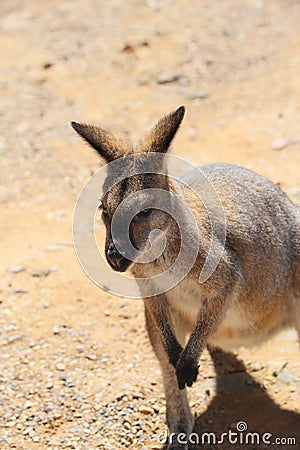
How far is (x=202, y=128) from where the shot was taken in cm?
839

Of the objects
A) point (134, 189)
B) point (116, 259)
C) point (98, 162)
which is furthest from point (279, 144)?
point (116, 259)

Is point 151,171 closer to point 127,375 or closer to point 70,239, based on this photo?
point 127,375

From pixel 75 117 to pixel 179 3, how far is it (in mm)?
2947

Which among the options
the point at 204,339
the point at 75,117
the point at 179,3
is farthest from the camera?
the point at 179,3

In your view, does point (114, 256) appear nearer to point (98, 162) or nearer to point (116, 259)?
point (116, 259)

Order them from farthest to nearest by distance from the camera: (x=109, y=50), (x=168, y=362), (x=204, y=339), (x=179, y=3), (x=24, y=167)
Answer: (x=179, y=3)
(x=109, y=50)
(x=24, y=167)
(x=168, y=362)
(x=204, y=339)

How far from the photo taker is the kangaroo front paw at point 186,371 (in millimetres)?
4414

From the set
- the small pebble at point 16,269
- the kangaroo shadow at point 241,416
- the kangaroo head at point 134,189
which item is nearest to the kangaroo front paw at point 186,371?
the kangaroo shadow at point 241,416

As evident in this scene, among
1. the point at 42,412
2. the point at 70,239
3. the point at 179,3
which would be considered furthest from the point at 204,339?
the point at 179,3

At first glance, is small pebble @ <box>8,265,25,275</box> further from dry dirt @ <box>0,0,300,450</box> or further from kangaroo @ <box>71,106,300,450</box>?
kangaroo @ <box>71,106,300,450</box>

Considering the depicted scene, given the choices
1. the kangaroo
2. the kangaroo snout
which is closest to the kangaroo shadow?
the kangaroo

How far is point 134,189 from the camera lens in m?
3.99
